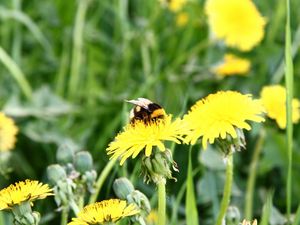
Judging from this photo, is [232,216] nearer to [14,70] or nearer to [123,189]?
[123,189]

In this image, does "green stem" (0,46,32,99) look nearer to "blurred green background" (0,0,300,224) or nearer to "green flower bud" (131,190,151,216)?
"blurred green background" (0,0,300,224)

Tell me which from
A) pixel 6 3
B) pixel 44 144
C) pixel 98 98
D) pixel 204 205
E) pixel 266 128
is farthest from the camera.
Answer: pixel 6 3

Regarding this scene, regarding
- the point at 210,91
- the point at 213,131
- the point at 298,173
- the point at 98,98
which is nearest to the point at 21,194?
the point at 213,131

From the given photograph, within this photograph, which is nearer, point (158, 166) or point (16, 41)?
point (158, 166)

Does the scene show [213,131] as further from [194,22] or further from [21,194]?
[194,22]

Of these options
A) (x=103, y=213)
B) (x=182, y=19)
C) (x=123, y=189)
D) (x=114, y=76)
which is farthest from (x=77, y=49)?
(x=103, y=213)
